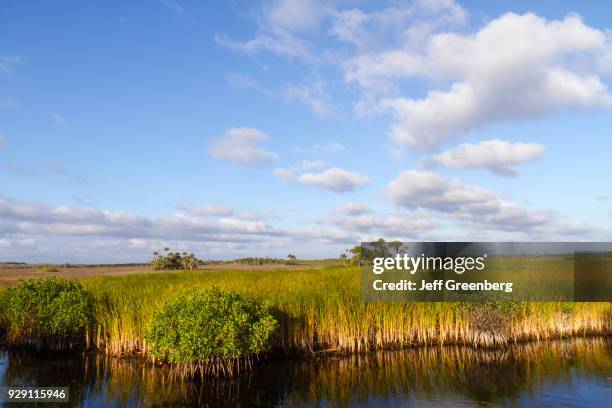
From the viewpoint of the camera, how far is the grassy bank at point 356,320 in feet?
60.3

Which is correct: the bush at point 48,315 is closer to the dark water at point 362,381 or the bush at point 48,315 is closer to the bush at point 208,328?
the dark water at point 362,381

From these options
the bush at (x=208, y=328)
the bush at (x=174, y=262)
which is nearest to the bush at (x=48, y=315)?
the bush at (x=208, y=328)

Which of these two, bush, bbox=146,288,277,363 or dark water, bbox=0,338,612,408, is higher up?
bush, bbox=146,288,277,363

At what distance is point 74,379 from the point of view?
15.7m

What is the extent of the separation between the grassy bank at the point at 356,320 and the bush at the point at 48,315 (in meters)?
0.81

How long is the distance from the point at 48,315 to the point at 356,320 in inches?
529

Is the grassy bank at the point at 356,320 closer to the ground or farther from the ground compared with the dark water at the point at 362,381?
farther from the ground

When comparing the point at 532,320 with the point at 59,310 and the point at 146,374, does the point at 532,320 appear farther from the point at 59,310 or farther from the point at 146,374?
the point at 59,310

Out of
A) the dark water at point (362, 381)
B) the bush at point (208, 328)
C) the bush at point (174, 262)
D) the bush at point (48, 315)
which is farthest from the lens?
the bush at point (174, 262)

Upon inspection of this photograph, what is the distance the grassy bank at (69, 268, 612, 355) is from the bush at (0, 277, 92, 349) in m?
0.81

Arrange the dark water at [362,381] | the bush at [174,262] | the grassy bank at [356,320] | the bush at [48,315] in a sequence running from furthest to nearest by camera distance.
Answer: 1. the bush at [174,262]
2. the bush at [48,315]
3. the grassy bank at [356,320]
4. the dark water at [362,381]

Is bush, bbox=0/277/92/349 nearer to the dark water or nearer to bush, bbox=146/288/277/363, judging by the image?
the dark water

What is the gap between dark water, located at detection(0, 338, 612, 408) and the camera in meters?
13.6

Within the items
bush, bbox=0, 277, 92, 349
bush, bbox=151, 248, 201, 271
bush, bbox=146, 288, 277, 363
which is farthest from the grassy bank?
bush, bbox=151, 248, 201, 271
